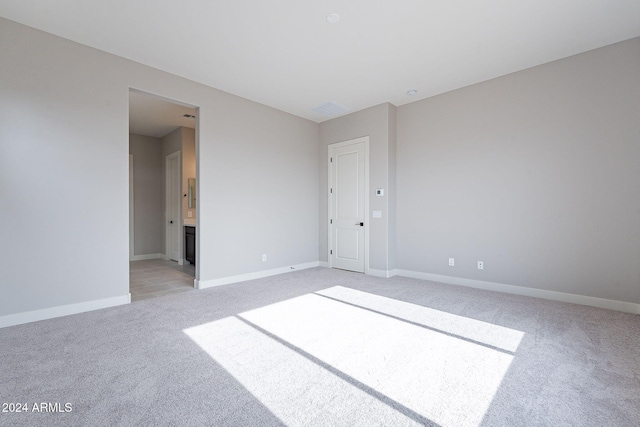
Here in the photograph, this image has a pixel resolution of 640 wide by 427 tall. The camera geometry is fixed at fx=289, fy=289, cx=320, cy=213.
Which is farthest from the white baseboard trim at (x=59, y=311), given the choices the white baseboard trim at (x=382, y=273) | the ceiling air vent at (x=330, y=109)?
the ceiling air vent at (x=330, y=109)

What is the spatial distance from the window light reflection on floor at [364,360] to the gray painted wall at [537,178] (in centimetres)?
161

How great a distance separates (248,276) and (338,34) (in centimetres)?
365

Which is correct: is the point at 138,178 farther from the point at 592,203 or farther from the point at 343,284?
the point at 592,203

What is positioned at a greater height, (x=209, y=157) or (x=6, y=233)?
(x=209, y=157)

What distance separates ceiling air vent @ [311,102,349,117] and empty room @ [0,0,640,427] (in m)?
0.08

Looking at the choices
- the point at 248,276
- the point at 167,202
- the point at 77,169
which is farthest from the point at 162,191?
the point at 77,169

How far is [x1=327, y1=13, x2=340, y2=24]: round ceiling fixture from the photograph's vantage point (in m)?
2.76

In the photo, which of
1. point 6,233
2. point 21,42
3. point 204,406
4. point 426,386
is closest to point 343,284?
point 426,386

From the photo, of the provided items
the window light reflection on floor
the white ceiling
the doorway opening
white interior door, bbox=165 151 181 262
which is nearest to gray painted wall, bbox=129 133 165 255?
the doorway opening

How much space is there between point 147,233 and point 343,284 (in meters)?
5.21

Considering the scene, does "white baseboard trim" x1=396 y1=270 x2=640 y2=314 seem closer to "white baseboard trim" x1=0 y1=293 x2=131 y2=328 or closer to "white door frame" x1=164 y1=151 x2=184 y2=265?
"white baseboard trim" x1=0 y1=293 x2=131 y2=328

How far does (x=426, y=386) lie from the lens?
5.93 ft

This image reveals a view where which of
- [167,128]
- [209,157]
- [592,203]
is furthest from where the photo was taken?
[167,128]

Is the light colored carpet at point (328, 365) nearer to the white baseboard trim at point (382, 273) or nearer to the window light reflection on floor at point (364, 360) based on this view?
the window light reflection on floor at point (364, 360)
